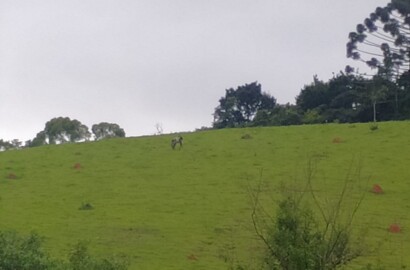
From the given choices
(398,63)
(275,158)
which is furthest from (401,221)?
(398,63)

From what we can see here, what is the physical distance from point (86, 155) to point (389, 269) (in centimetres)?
2036

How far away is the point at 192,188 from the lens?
3497cm

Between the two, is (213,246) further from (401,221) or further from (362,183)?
(362,183)

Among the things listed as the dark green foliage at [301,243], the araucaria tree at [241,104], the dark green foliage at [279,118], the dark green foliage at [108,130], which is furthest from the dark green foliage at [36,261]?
the araucaria tree at [241,104]

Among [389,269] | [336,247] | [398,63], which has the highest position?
→ [398,63]

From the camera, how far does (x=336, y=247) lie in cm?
1507

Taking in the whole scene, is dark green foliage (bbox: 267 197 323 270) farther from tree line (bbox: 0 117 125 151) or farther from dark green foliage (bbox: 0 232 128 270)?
tree line (bbox: 0 117 125 151)

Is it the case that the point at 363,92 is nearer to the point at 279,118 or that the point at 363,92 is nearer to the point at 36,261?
the point at 279,118

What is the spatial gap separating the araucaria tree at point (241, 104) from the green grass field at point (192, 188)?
27.1m

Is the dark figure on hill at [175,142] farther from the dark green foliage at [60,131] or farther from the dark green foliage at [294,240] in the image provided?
the dark green foliage at [294,240]

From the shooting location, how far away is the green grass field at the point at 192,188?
27312 mm

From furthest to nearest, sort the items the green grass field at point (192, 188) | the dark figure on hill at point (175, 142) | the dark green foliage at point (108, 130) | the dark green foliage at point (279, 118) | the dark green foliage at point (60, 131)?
the dark green foliage at point (108, 130) < the dark green foliage at point (60, 131) < the dark green foliage at point (279, 118) < the dark figure on hill at point (175, 142) < the green grass field at point (192, 188)

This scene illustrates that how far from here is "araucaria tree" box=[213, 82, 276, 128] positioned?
71.8 meters

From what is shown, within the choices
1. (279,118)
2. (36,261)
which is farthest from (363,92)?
(36,261)
